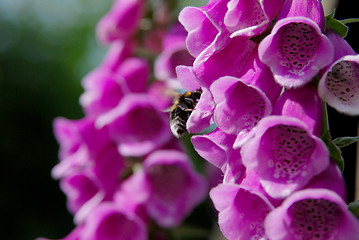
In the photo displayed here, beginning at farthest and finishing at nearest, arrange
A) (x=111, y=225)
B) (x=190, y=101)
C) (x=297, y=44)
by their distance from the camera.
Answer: (x=111, y=225)
(x=190, y=101)
(x=297, y=44)

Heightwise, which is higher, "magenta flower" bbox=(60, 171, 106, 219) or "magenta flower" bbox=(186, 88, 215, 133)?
"magenta flower" bbox=(186, 88, 215, 133)

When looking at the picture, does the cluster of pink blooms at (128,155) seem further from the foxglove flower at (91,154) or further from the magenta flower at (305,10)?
the magenta flower at (305,10)

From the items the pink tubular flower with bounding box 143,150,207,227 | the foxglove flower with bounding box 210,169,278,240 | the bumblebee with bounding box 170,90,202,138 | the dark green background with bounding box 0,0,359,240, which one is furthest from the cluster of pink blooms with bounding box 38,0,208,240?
the dark green background with bounding box 0,0,359,240

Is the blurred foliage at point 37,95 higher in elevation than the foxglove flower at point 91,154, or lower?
lower

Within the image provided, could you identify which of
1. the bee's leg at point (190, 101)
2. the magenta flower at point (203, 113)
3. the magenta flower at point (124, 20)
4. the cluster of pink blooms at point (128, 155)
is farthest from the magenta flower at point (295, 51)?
the magenta flower at point (124, 20)

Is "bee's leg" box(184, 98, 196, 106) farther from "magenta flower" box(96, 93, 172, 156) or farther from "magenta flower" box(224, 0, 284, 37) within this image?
"magenta flower" box(96, 93, 172, 156)

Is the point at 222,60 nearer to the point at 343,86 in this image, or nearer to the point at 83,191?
the point at 343,86

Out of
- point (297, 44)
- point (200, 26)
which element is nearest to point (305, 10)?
point (297, 44)
